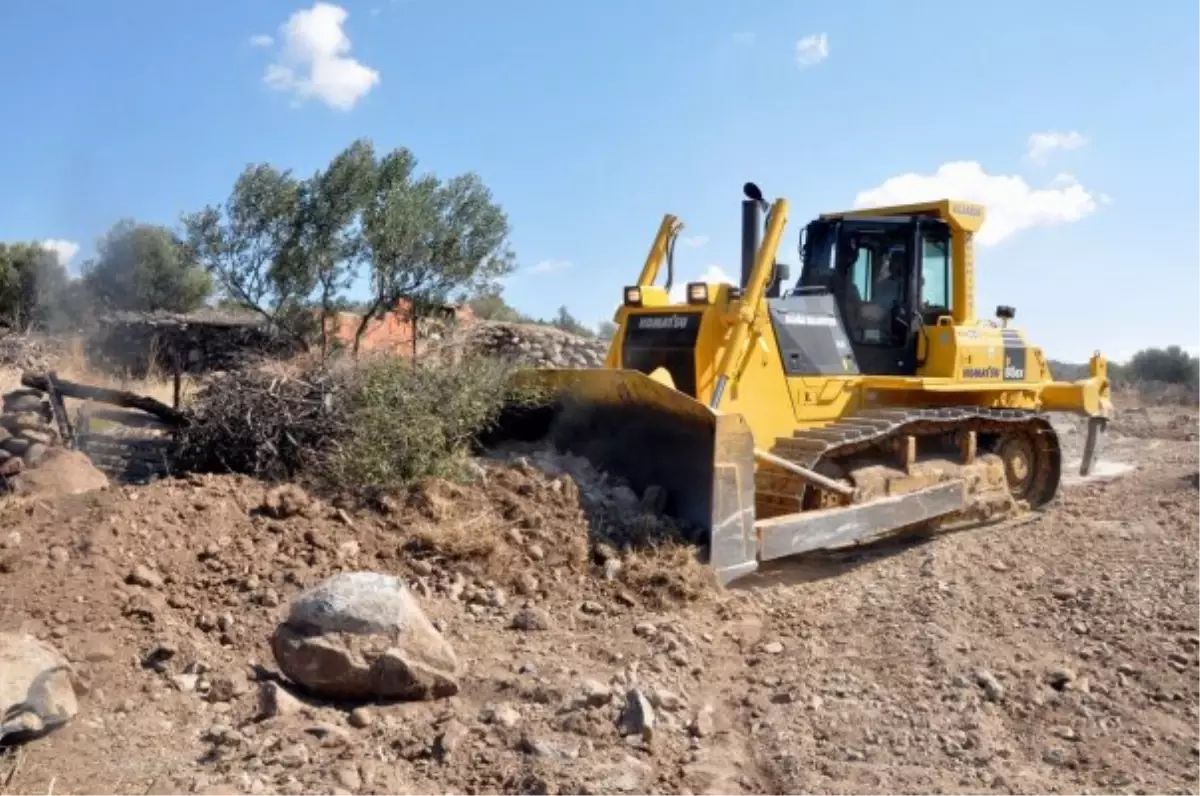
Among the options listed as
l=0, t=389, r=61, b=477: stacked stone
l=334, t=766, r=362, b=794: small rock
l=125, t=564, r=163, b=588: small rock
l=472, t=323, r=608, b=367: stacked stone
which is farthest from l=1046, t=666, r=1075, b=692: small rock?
l=472, t=323, r=608, b=367: stacked stone

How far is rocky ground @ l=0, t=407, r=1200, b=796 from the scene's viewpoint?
3762mm

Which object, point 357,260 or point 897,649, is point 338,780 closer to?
point 897,649

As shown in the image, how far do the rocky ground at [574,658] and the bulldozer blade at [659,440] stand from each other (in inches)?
11.0

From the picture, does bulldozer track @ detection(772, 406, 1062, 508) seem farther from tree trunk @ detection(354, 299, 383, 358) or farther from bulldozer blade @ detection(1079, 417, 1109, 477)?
tree trunk @ detection(354, 299, 383, 358)

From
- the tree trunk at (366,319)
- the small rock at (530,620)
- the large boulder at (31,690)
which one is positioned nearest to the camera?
the large boulder at (31,690)

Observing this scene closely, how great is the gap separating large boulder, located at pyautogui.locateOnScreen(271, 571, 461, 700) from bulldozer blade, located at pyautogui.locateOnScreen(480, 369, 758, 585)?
7.43 feet

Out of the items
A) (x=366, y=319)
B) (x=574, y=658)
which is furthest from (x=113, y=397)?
(x=366, y=319)

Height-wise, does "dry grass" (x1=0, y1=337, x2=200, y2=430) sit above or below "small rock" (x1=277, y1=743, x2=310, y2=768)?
above

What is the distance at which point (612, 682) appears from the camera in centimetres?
450

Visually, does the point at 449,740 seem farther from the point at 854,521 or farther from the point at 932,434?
the point at 932,434

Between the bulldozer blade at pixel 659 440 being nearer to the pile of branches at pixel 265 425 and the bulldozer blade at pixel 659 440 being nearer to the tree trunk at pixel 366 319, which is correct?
the pile of branches at pixel 265 425

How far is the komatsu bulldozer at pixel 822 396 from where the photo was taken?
22.0ft

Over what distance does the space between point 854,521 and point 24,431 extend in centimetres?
559

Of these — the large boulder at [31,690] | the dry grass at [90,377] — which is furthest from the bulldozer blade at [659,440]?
the dry grass at [90,377]
